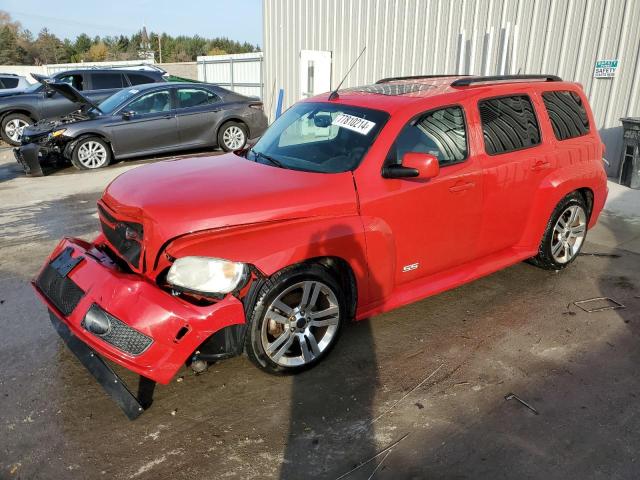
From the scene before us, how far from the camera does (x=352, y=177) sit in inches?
132

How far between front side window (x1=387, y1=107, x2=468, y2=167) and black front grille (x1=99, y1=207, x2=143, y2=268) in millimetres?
1729

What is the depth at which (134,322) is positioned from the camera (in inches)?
106

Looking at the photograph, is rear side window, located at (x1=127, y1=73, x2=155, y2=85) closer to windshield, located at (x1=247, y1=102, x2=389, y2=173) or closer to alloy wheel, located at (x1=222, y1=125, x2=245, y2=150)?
alloy wheel, located at (x1=222, y1=125, x2=245, y2=150)

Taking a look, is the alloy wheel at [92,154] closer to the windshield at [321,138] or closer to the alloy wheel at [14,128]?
the alloy wheel at [14,128]

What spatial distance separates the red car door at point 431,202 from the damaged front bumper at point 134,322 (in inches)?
48.1

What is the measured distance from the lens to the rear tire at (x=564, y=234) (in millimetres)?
4609

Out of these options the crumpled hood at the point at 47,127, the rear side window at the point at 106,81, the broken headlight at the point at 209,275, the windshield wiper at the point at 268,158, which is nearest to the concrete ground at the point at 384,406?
the broken headlight at the point at 209,275

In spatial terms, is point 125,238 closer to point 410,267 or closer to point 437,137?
point 410,267

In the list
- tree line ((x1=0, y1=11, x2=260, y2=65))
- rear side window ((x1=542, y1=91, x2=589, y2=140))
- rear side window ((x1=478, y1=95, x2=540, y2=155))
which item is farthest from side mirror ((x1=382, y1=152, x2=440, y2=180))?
tree line ((x1=0, y1=11, x2=260, y2=65))

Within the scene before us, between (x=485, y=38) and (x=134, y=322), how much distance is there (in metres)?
9.23

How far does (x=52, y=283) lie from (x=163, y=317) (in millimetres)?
1035

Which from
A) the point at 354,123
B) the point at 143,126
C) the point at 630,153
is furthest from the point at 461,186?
the point at 143,126

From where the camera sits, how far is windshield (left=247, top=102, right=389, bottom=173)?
3.54 metres

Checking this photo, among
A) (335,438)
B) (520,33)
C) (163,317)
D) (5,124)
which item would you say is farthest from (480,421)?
(5,124)
